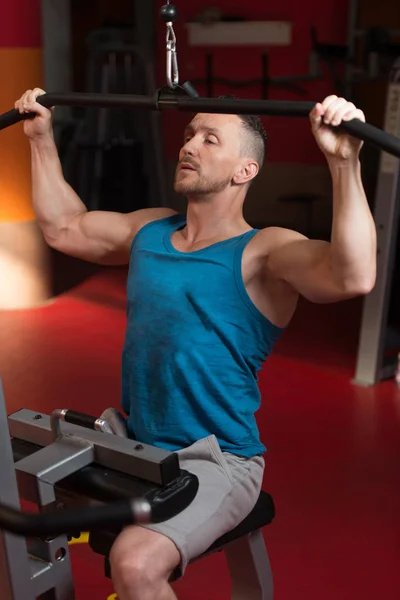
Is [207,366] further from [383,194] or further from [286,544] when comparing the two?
[383,194]

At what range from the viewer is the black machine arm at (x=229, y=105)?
1515mm

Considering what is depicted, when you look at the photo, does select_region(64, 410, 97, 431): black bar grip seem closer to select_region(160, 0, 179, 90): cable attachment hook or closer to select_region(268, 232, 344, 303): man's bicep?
select_region(268, 232, 344, 303): man's bicep

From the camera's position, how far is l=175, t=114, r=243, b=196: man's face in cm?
205

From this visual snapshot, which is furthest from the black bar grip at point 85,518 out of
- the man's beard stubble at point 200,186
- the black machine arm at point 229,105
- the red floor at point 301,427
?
the red floor at point 301,427

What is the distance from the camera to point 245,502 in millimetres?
1960

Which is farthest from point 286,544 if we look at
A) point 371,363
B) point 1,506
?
point 1,506

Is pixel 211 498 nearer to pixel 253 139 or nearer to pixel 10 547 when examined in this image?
pixel 10 547

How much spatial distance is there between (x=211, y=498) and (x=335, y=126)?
32.5 inches

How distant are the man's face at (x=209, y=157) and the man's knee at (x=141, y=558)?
79cm

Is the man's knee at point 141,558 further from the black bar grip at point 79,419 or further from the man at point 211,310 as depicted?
the black bar grip at point 79,419

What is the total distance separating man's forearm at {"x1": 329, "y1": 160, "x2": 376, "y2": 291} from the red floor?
1183 mm

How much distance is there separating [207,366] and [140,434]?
0.79 ft

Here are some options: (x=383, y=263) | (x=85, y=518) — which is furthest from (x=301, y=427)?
(x=85, y=518)

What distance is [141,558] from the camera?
170cm
